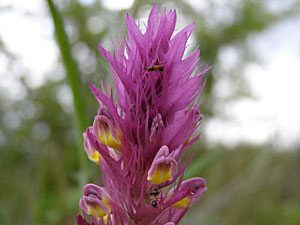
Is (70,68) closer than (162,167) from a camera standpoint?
No

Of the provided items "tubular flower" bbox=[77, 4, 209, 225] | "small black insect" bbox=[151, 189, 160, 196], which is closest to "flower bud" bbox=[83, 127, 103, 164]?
"tubular flower" bbox=[77, 4, 209, 225]

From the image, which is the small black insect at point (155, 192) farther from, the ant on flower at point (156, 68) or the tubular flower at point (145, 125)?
the ant on flower at point (156, 68)

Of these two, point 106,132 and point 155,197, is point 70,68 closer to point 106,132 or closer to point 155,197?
point 106,132

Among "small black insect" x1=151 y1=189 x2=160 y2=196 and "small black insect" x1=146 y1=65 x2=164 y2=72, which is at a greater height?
"small black insect" x1=146 y1=65 x2=164 y2=72

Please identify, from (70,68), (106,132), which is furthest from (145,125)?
(70,68)

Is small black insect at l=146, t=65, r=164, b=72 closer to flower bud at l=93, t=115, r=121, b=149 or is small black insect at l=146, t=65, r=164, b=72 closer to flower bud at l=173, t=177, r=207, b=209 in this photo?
flower bud at l=93, t=115, r=121, b=149

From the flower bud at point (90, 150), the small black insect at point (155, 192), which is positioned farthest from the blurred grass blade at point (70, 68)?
the small black insect at point (155, 192)

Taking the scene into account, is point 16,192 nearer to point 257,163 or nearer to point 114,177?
point 114,177

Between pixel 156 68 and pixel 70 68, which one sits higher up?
pixel 70 68

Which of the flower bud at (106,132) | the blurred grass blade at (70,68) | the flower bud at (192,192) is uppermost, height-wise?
the blurred grass blade at (70,68)
